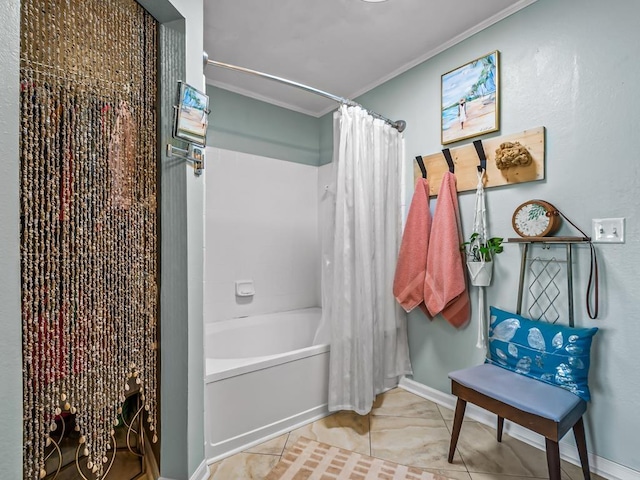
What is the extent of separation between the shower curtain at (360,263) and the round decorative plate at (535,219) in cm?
75

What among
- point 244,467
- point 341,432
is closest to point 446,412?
point 341,432

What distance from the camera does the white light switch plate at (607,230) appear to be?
1375mm

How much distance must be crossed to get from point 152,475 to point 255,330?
128 cm

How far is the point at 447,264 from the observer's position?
6.16 feet

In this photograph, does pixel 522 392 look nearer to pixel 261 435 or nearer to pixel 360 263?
pixel 360 263

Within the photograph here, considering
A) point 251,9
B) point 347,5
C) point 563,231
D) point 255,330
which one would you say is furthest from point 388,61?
point 255,330

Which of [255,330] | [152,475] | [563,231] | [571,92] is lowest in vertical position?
[152,475]

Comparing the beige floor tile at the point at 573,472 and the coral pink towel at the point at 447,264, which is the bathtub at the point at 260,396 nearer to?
the coral pink towel at the point at 447,264

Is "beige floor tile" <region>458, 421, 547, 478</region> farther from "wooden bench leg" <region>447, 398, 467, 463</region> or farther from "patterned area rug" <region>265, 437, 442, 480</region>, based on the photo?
"patterned area rug" <region>265, 437, 442, 480</region>

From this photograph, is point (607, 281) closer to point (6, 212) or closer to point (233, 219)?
point (6, 212)

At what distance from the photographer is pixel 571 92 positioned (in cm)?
152

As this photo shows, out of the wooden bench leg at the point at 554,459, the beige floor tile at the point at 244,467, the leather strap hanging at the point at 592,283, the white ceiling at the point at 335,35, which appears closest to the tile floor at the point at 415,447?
the beige floor tile at the point at 244,467

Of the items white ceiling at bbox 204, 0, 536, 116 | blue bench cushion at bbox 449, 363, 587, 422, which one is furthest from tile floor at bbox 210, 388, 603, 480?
white ceiling at bbox 204, 0, 536, 116

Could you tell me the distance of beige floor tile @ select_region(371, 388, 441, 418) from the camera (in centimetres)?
197
